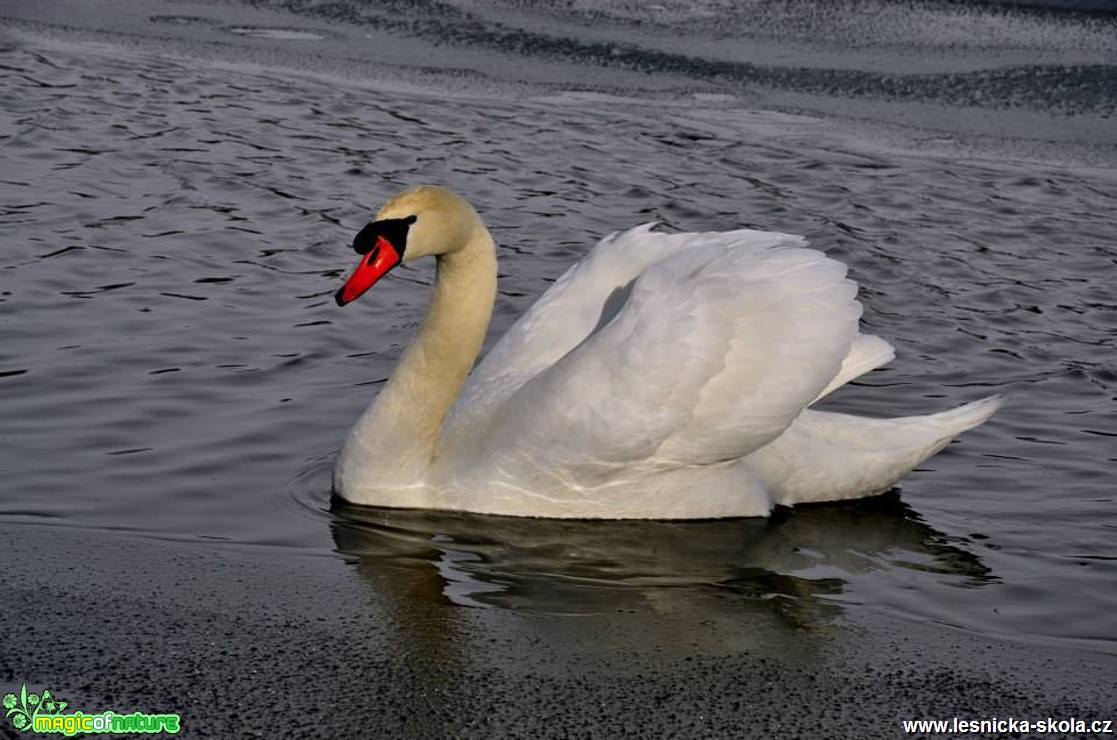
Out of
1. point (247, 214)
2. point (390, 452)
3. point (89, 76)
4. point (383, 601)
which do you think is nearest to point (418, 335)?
point (390, 452)

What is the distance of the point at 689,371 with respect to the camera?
20.3 ft

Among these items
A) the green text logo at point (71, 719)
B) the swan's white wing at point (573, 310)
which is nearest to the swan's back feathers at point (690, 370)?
the swan's white wing at point (573, 310)

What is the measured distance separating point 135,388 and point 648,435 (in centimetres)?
230

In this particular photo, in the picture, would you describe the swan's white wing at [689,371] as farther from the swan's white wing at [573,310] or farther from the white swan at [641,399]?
the swan's white wing at [573,310]

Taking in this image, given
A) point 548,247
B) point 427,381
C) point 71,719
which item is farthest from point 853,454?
point 71,719

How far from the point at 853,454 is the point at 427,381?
5.49ft

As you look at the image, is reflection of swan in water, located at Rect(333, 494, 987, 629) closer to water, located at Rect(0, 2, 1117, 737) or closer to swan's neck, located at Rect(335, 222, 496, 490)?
water, located at Rect(0, 2, 1117, 737)

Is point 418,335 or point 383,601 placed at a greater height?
point 418,335

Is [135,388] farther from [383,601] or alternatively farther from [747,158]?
[747,158]

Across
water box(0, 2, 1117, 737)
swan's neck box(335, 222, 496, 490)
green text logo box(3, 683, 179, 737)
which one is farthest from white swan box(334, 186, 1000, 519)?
green text logo box(3, 683, 179, 737)

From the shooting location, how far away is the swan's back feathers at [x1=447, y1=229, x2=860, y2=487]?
20.2ft

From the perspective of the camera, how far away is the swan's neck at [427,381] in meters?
6.43

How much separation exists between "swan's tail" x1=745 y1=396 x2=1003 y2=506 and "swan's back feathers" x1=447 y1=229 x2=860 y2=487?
12.2 inches

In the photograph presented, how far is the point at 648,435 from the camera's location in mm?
6215
